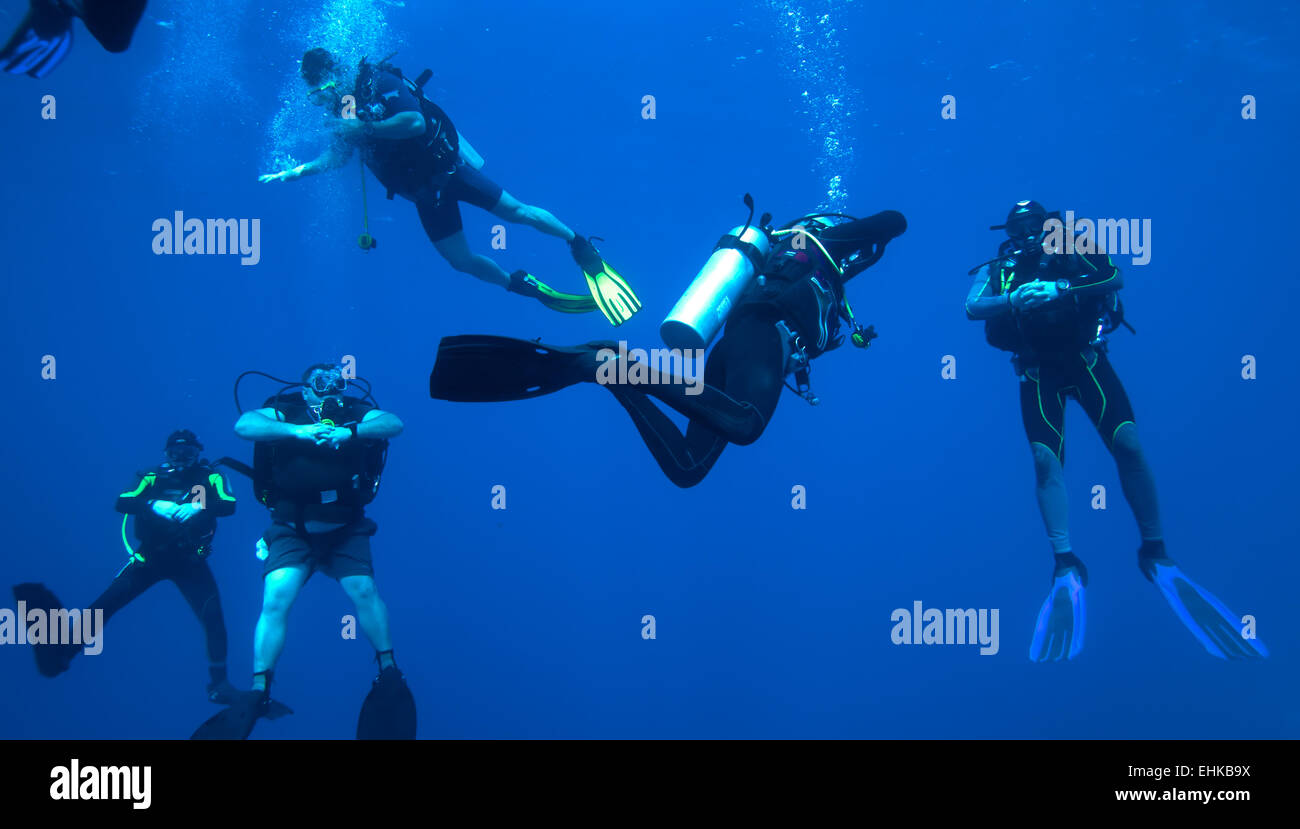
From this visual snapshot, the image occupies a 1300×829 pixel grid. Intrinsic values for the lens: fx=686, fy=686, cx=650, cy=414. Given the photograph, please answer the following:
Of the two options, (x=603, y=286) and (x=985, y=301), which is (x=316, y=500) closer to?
(x=603, y=286)

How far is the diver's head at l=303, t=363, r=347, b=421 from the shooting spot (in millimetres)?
7184

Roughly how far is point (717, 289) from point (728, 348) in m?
0.42

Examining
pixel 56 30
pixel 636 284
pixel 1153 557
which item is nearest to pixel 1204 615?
pixel 1153 557

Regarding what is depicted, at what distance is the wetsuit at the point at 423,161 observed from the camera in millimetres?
7023

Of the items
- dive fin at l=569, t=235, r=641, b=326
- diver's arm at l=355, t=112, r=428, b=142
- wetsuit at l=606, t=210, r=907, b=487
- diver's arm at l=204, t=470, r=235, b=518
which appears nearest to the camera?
wetsuit at l=606, t=210, r=907, b=487

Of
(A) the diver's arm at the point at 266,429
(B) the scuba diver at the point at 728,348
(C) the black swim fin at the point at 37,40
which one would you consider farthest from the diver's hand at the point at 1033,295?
(C) the black swim fin at the point at 37,40

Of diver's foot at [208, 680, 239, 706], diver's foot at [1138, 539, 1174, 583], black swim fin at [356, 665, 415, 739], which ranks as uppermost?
diver's foot at [1138, 539, 1174, 583]

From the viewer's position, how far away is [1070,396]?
25.3 feet

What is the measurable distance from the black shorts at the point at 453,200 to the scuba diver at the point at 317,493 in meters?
2.40

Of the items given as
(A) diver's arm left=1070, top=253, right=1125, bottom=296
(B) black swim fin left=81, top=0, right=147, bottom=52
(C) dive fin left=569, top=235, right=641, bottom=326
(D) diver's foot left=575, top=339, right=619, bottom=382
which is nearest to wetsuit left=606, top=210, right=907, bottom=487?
(D) diver's foot left=575, top=339, right=619, bottom=382

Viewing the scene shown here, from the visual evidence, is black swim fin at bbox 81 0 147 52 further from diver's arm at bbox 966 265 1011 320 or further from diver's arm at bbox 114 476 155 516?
diver's arm at bbox 114 476 155 516

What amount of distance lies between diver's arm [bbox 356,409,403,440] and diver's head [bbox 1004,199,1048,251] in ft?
22.2

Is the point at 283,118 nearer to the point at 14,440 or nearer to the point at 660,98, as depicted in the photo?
the point at 660,98

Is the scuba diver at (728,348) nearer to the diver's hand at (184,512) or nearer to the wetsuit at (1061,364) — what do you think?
the wetsuit at (1061,364)
